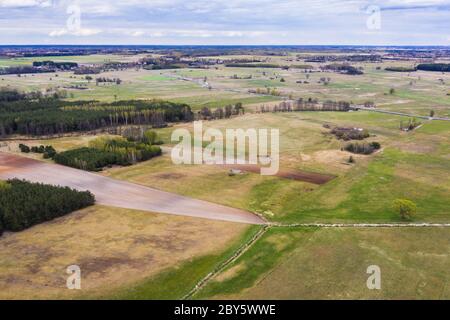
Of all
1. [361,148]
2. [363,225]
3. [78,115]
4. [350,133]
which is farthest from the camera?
[78,115]

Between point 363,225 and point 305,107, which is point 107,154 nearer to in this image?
point 363,225

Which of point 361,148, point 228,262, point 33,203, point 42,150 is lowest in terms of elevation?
point 228,262

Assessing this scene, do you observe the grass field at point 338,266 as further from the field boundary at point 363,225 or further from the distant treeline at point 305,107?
the distant treeline at point 305,107

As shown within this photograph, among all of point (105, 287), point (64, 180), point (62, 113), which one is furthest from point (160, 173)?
point (62, 113)

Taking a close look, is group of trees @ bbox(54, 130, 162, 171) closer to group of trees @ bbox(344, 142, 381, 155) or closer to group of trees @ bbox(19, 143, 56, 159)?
group of trees @ bbox(19, 143, 56, 159)

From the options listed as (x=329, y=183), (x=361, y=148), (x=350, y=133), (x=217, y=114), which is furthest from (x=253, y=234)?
(x=217, y=114)

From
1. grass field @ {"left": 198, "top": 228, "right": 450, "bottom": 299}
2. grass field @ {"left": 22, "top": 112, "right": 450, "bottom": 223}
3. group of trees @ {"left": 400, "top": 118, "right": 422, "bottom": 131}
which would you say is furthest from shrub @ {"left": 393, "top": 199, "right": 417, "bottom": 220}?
group of trees @ {"left": 400, "top": 118, "right": 422, "bottom": 131}
